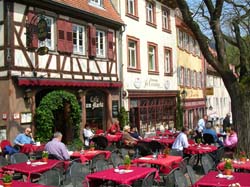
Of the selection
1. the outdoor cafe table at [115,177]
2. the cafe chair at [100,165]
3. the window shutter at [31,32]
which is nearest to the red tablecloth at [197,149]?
the cafe chair at [100,165]

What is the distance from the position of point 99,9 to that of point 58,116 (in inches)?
240

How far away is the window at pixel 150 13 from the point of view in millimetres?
23844

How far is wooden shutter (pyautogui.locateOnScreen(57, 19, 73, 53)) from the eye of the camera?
15837mm

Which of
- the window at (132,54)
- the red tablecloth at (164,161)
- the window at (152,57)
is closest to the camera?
the red tablecloth at (164,161)

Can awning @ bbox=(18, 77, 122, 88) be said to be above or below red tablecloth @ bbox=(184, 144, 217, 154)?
above

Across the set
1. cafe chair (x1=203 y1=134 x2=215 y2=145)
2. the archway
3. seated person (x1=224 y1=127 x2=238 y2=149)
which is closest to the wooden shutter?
the archway

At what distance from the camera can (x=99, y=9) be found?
1920 centimetres

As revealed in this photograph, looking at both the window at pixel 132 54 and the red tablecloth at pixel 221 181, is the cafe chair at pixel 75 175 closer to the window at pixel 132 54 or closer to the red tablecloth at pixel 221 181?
the red tablecloth at pixel 221 181

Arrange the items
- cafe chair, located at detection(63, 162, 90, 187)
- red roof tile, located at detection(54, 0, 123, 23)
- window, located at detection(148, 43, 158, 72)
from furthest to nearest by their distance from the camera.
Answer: window, located at detection(148, 43, 158, 72), red roof tile, located at detection(54, 0, 123, 23), cafe chair, located at detection(63, 162, 90, 187)

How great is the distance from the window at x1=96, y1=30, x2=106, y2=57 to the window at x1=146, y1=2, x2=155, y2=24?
5475mm

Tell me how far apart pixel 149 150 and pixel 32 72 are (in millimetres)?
5618

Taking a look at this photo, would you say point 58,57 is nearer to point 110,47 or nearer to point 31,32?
point 31,32

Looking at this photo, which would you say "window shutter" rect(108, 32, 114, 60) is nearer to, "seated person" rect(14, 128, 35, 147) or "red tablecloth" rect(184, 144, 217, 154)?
"seated person" rect(14, 128, 35, 147)

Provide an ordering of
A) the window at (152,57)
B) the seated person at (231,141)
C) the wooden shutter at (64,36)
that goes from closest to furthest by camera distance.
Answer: the seated person at (231,141) < the wooden shutter at (64,36) < the window at (152,57)
